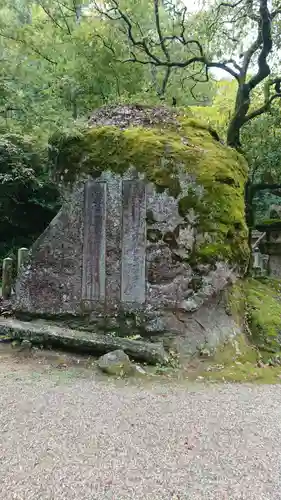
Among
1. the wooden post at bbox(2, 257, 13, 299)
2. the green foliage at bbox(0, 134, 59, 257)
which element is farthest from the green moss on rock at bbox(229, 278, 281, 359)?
the green foliage at bbox(0, 134, 59, 257)

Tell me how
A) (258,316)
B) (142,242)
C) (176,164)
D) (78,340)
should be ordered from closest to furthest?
(78,340) → (142,242) → (176,164) → (258,316)

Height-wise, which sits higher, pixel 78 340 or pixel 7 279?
pixel 7 279

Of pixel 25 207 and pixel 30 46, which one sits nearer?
pixel 30 46

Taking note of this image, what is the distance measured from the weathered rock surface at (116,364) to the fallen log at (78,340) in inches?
6.3

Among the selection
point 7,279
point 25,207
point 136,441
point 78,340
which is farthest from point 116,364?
point 25,207

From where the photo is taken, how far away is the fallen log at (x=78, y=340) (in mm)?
4004

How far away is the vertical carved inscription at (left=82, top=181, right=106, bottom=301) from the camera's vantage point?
4.43m

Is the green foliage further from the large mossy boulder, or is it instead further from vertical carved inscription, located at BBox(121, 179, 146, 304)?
vertical carved inscription, located at BBox(121, 179, 146, 304)

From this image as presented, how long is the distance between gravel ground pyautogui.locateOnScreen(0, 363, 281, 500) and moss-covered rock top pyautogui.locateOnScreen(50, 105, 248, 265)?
5.91ft

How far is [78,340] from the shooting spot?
4.17 meters

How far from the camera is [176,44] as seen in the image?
27.5 feet

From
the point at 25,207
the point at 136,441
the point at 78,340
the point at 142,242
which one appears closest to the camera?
the point at 136,441

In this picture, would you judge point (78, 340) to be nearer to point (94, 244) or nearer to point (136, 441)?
point (94, 244)

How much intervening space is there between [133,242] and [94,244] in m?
0.49
